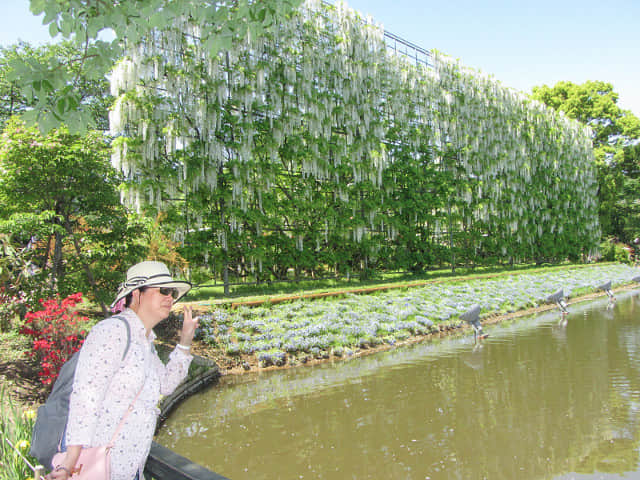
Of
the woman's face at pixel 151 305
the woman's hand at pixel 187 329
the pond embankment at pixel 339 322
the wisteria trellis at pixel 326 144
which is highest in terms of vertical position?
the wisteria trellis at pixel 326 144

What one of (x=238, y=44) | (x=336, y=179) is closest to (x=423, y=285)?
(x=336, y=179)

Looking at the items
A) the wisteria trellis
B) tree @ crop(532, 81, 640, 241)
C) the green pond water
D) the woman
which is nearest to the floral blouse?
the woman

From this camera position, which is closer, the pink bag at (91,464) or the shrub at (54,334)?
the pink bag at (91,464)

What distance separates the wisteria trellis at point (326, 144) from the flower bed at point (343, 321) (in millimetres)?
3828

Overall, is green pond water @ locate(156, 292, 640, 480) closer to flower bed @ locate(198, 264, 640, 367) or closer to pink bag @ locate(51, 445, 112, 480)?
flower bed @ locate(198, 264, 640, 367)

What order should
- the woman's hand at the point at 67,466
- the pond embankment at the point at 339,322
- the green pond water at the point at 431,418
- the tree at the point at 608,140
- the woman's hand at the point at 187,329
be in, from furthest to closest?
the tree at the point at 608,140 < the pond embankment at the point at 339,322 < the green pond water at the point at 431,418 < the woman's hand at the point at 187,329 < the woman's hand at the point at 67,466

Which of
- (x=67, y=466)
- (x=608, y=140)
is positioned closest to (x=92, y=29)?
(x=67, y=466)

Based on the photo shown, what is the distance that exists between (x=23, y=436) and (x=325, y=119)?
48.0 feet

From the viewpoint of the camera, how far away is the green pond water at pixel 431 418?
4.13 metres

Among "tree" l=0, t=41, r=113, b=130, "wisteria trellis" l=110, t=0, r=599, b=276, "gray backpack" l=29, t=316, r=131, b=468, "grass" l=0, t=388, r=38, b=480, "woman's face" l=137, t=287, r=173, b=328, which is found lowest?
"grass" l=0, t=388, r=38, b=480

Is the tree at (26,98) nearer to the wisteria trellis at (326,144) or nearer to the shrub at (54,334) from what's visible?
the wisteria trellis at (326,144)

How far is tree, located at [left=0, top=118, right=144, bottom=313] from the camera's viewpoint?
713cm

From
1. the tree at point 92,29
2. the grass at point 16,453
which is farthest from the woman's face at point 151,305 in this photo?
the tree at point 92,29

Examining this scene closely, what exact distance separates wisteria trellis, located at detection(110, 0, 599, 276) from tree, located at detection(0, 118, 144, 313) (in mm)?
3767
